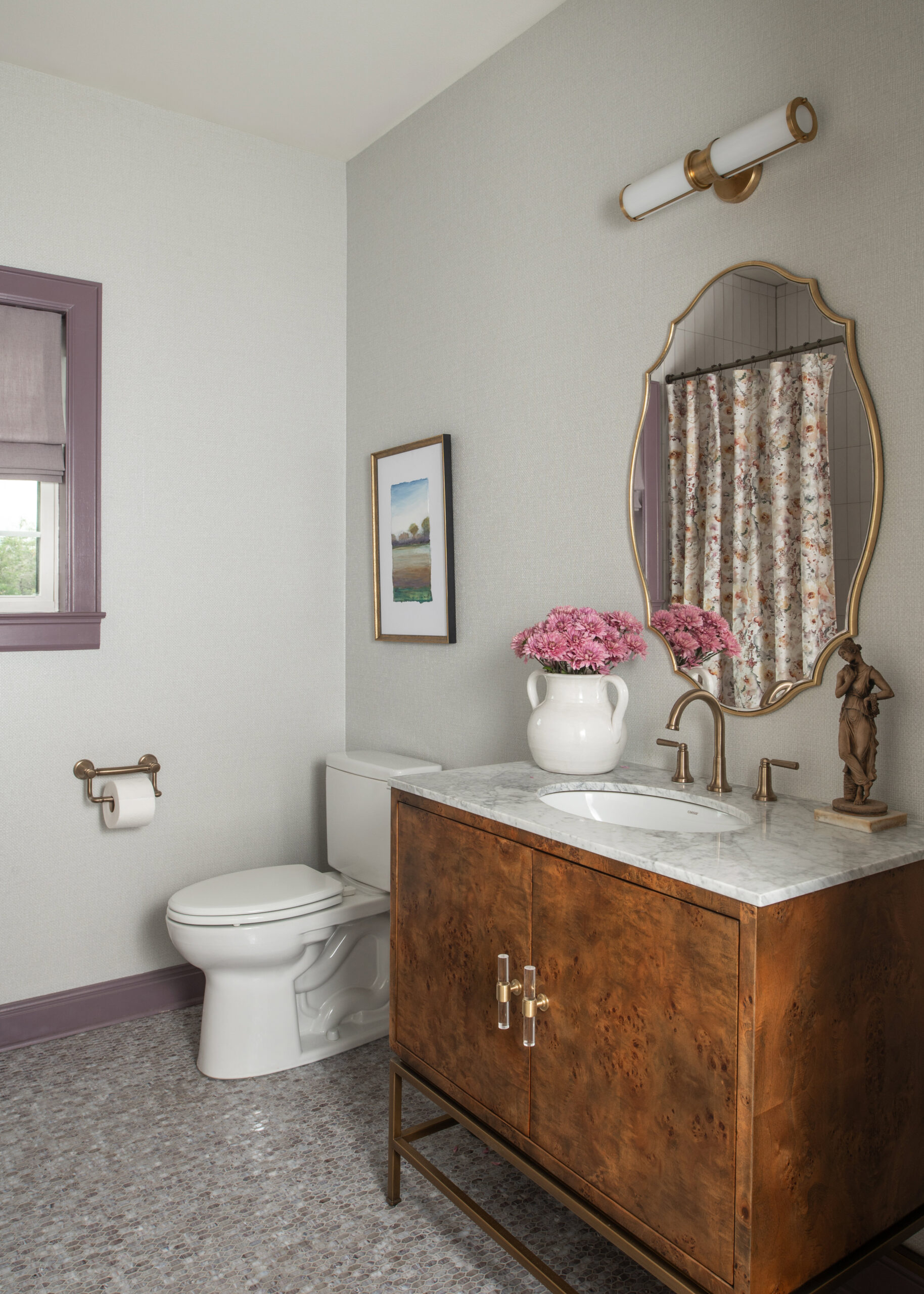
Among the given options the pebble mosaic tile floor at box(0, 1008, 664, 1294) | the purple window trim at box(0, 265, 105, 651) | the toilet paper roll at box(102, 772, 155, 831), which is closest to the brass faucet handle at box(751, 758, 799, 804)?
the pebble mosaic tile floor at box(0, 1008, 664, 1294)

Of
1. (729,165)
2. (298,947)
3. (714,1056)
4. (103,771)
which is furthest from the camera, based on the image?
(103,771)

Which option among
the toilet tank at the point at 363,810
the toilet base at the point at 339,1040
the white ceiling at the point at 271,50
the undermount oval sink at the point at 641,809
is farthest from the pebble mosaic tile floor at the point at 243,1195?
the white ceiling at the point at 271,50

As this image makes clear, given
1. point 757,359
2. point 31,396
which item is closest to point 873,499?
point 757,359

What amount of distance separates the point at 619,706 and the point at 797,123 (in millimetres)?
1115

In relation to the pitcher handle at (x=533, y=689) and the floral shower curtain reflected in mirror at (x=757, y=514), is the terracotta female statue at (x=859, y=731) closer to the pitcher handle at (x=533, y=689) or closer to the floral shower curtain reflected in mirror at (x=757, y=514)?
the floral shower curtain reflected in mirror at (x=757, y=514)

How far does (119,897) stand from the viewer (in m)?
2.75

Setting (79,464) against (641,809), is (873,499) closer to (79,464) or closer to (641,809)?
(641,809)

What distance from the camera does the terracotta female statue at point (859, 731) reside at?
4.83 feet

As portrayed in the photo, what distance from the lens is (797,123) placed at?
1.59 metres

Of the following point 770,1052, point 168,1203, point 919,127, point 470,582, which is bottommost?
point 168,1203

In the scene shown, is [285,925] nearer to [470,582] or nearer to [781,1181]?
[470,582]

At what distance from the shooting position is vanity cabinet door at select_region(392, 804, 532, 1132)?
155 cm

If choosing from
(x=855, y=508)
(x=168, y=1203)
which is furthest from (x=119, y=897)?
(x=855, y=508)

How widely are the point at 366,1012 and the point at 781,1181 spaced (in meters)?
1.66
